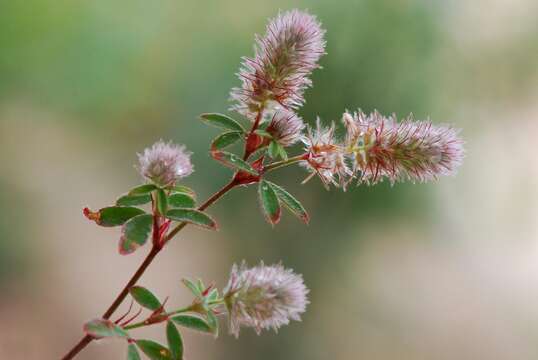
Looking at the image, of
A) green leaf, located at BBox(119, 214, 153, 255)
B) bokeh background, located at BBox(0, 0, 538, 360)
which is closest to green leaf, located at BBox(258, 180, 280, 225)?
green leaf, located at BBox(119, 214, 153, 255)

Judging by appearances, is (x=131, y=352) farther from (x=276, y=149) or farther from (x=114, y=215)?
(x=276, y=149)

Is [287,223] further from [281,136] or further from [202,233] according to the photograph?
[281,136]

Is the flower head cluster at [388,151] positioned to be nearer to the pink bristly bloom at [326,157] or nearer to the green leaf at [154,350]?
the pink bristly bloom at [326,157]

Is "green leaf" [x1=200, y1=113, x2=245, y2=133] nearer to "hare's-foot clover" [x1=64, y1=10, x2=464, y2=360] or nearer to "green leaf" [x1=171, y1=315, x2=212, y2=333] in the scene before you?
"hare's-foot clover" [x1=64, y1=10, x2=464, y2=360]

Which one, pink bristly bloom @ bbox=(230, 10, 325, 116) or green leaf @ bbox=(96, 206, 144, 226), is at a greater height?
pink bristly bloom @ bbox=(230, 10, 325, 116)

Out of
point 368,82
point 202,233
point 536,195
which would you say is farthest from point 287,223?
point 536,195

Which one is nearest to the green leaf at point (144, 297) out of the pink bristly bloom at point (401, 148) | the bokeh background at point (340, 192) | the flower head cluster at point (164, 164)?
the flower head cluster at point (164, 164)

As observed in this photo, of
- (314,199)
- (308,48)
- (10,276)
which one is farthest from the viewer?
(314,199)
